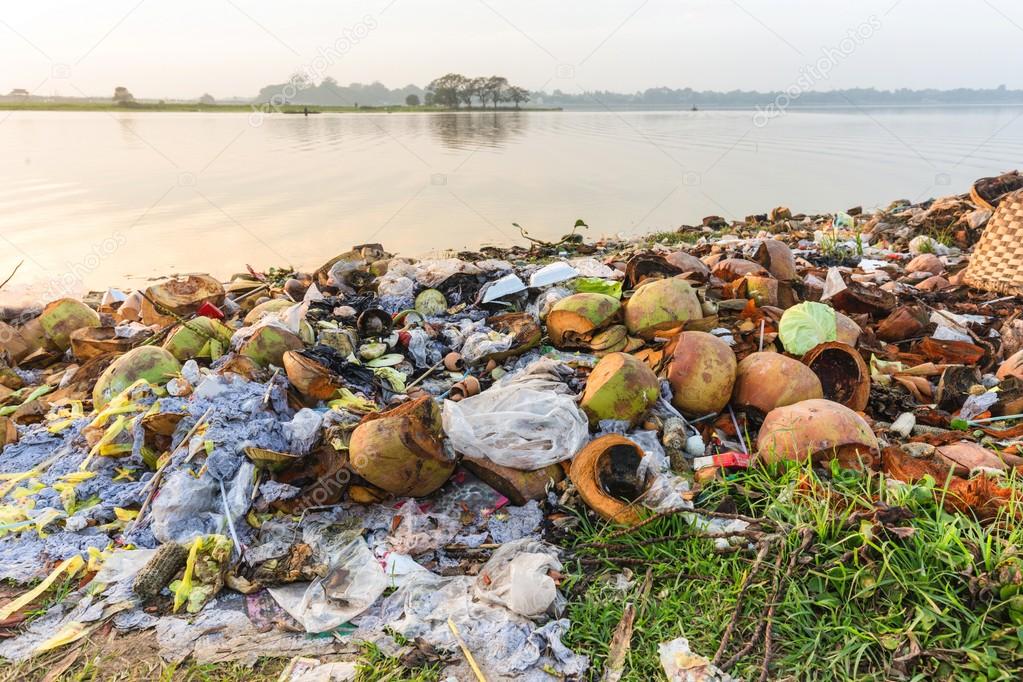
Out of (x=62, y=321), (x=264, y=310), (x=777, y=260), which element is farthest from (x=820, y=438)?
(x=62, y=321)

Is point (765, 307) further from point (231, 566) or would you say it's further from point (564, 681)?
point (231, 566)

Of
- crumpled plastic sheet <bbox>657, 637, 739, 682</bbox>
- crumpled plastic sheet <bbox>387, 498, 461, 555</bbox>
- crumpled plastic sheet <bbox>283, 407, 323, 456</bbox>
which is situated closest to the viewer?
crumpled plastic sheet <bbox>657, 637, 739, 682</bbox>

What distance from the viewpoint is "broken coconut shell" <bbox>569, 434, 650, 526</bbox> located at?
2.63 metres

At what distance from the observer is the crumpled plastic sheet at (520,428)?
280cm

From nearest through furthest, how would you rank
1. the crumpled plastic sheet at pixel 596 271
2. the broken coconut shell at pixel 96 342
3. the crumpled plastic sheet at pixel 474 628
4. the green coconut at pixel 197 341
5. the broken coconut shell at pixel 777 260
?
the crumpled plastic sheet at pixel 474 628, the green coconut at pixel 197 341, the broken coconut shell at pixel 96 342, the crumpled plastic sheet at pixel 596 271, the broken coconut shell at pixel 777 260

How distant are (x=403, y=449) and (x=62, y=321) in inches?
134

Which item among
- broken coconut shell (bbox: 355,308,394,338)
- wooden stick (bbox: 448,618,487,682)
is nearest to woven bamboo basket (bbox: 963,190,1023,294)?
broken coconut shell (bbox: 355,308,394,338)

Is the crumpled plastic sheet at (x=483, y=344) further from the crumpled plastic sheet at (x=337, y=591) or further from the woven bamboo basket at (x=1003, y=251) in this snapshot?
the woven bamboo basket at (x=1003, y=251)

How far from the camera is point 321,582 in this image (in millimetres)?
2430

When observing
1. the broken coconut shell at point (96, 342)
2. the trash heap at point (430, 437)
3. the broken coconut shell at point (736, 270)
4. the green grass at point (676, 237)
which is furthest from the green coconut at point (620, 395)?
the green grass at point (676, 237)

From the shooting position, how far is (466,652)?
2.13 m

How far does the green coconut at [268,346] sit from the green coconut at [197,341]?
0.33m

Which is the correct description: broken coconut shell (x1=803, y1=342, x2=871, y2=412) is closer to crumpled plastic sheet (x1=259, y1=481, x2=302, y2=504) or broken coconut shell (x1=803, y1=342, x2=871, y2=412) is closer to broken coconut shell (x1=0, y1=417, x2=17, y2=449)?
crumpled plastic sheet (x1=259, y1=481, x2=302, y2=504)

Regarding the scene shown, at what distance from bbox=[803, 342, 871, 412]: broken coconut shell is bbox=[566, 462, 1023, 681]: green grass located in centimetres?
76
